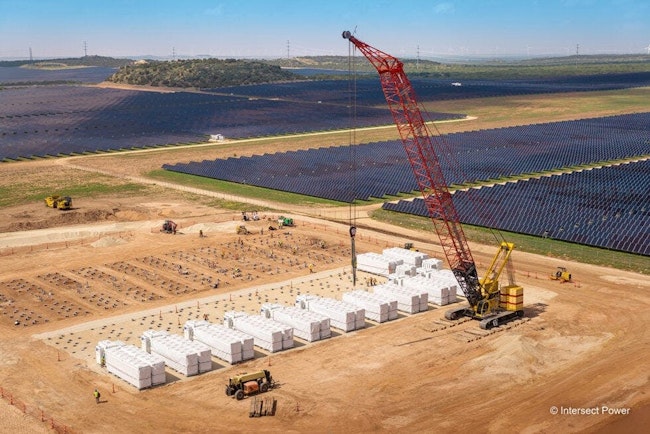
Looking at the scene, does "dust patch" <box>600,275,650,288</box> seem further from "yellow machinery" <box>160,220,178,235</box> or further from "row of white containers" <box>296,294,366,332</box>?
"yellow machinery" <box>160,220,178,235</box>

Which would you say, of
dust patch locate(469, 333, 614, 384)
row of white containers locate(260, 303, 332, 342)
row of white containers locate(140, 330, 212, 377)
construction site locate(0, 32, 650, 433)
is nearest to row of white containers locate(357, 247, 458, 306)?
Result: construction site locate(0, 32, 650, 433)

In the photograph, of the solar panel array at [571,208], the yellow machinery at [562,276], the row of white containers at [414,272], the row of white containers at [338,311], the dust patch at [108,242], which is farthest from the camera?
the dust patch at [108,242]

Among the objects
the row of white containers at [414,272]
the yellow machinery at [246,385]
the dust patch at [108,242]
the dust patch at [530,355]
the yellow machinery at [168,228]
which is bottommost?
the dust patch at [530,355]

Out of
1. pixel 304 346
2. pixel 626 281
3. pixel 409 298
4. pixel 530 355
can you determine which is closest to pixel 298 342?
pixel 304 346

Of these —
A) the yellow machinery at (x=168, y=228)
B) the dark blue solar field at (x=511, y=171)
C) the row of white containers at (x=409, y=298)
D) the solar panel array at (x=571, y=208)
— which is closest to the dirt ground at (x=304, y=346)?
the row of white containers at (x=409, y=298)

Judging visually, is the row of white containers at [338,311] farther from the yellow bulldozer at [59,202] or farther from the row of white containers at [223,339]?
the yellow bulldozer at [59,202]

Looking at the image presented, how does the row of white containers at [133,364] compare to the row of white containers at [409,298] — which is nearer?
the row of white containers at [133,364]

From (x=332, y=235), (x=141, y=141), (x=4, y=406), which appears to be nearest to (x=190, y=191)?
(x=332, y=235)
